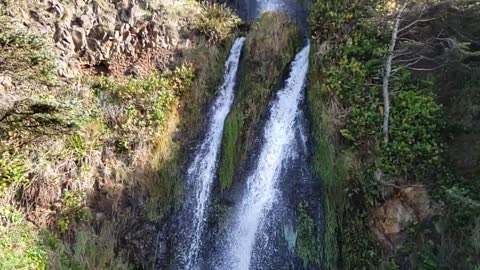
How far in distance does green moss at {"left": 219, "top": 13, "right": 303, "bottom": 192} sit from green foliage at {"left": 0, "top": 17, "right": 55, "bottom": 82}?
11.9ft

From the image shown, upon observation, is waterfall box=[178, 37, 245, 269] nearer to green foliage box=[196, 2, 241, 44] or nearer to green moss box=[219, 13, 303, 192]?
green moss box=[219, 13, 303, 192]

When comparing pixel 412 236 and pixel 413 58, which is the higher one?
pixel 413 58

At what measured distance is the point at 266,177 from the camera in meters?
7.16

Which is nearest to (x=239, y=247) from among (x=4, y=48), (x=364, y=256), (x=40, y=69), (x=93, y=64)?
(x=364, y=256)

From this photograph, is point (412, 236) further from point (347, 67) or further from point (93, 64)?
point (93, 64)

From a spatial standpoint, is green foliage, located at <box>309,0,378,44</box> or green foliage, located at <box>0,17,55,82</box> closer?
green foliage, located at <box>0,17,55,82</box>

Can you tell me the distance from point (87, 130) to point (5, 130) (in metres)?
1.64

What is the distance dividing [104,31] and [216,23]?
2.94 meters

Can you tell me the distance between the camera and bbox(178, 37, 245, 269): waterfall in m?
7.20

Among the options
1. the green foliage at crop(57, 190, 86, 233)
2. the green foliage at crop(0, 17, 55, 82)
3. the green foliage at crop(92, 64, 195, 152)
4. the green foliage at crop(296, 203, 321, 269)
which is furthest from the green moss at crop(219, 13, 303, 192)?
the green foliage at crop(0, 17, 55, 82)

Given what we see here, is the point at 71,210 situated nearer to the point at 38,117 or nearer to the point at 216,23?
the point at 38,117

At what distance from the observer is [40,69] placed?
6152 millimetres

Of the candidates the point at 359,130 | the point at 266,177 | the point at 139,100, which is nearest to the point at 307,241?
the point at 266,177

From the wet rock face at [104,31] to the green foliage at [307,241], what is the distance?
563 centimetres
